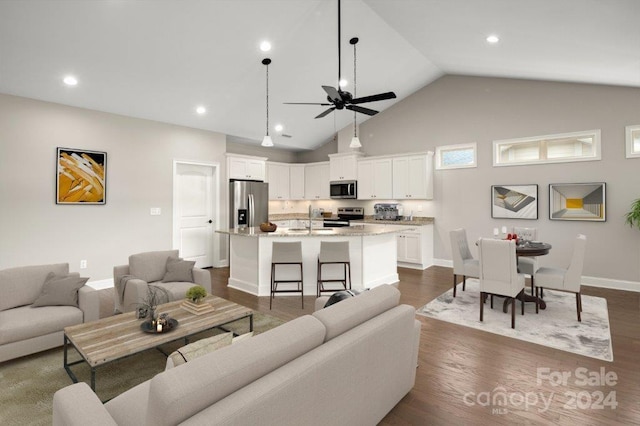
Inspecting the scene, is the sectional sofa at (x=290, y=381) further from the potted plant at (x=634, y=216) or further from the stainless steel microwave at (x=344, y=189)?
the stainless steel microwave at (x=344, y=189)

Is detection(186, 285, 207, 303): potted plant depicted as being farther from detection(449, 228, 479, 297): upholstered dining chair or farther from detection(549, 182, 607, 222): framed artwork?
detection(549, 182, 607, 222): framed artwork

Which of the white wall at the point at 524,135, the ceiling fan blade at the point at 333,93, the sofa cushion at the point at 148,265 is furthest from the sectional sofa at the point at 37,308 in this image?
the white wall at the point at 524,135

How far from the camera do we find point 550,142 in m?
5.71

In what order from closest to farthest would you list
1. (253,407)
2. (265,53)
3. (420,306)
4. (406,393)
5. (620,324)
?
1. (253,407)
2. (406,393)
3. (620,324)
4. (420,306)
5. (265,53)

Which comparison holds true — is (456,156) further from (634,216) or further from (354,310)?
(354,310)

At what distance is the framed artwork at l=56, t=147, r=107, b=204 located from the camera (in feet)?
16.2

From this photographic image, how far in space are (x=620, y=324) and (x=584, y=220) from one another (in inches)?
A: 87.3

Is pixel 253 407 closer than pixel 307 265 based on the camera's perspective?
Yes

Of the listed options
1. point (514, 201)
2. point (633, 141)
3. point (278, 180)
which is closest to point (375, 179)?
point (278, 180)

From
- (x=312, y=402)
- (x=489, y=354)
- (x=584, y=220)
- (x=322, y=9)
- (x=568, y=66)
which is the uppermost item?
(x=322, y=9)

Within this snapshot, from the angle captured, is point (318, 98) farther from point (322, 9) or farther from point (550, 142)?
point (550, 142)

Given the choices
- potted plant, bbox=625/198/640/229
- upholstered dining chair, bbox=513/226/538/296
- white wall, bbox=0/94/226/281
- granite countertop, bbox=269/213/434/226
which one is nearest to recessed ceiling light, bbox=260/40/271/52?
white wall, bbox=0/94/226/281

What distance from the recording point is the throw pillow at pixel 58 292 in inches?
126

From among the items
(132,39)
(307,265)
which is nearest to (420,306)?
(307,265)
